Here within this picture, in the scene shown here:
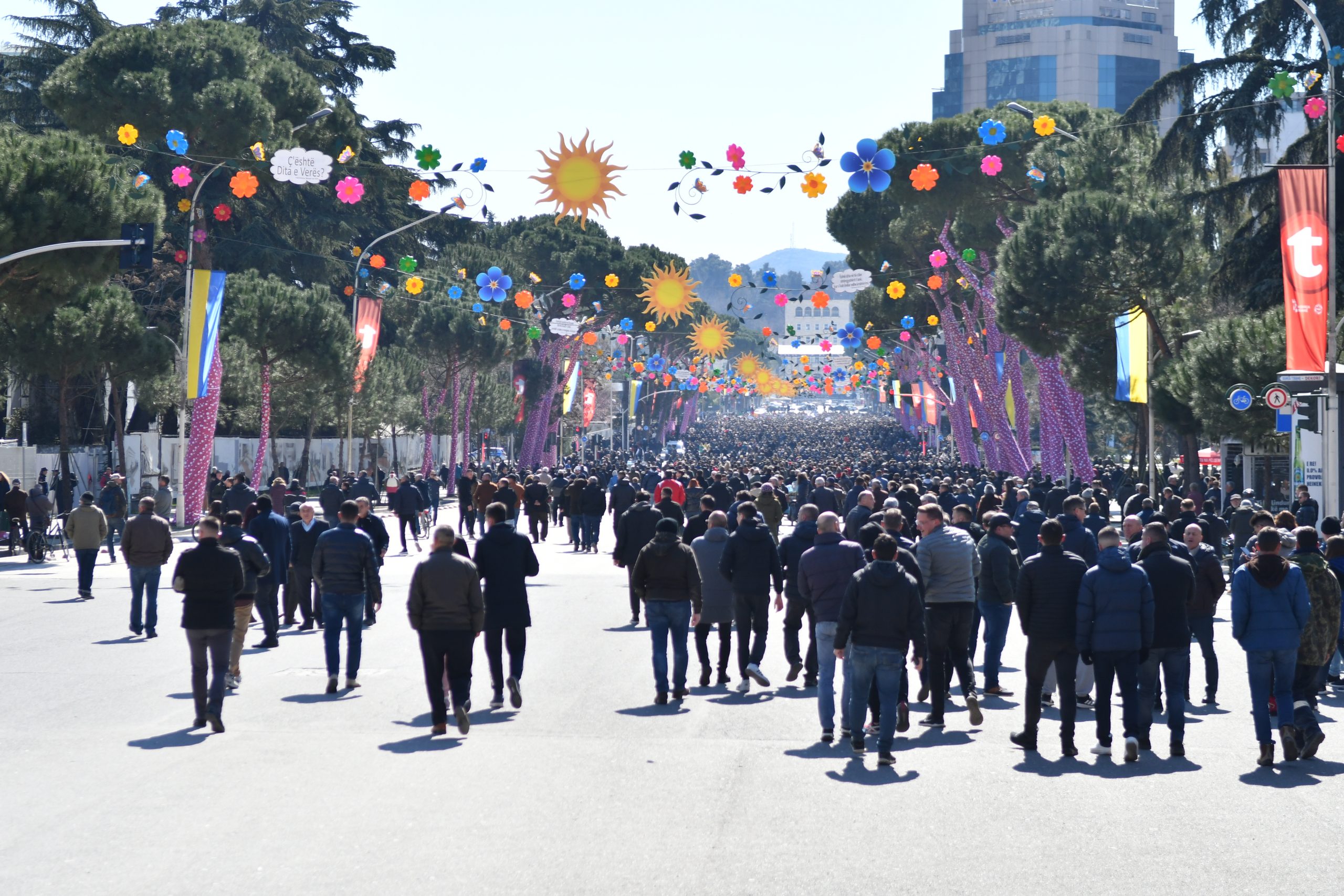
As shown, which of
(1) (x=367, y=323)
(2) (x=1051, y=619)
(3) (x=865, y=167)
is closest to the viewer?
(2) (x=1051, y=619)

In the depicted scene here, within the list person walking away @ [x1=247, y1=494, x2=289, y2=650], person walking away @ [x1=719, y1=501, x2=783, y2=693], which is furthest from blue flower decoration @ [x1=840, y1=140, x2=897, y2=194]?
person walking away @ [x1=719, y1=501, x2=783, y2=693]

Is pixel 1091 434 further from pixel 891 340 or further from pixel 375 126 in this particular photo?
pixel 375 126

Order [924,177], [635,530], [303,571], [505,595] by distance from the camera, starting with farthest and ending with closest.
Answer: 1. [924,177]
2. [635,530]
3. [303,571]
4. [505,595]

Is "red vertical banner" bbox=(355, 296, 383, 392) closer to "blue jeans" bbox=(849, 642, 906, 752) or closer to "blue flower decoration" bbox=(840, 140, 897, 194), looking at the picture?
"blue flower decoration" bbox=(840, 140, 897, 194)

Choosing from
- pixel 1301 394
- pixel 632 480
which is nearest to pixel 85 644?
pixel 1301 394

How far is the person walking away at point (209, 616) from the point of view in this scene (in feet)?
34.2

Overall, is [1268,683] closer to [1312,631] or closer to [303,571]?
[1312,631]

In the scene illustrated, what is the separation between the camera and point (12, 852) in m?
7.05

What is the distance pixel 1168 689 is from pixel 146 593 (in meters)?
10.3

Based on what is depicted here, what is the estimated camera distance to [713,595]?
1252 cm

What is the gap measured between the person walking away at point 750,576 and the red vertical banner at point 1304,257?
12.6 metres

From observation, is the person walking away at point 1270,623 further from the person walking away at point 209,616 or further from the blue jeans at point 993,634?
the person walking away at point 209,616

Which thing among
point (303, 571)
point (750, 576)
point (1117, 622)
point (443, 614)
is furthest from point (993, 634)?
point (303, 571)

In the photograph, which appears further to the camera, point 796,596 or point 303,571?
point 303,571
